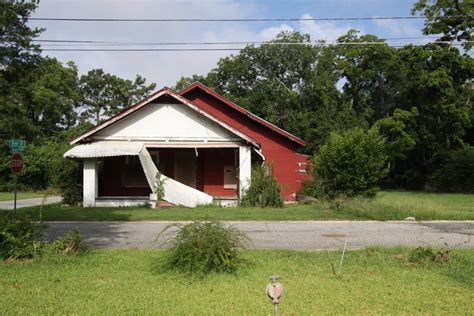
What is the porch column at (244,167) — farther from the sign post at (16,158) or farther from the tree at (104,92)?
the tree at (104,92)

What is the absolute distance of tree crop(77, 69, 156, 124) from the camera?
68.9 meters

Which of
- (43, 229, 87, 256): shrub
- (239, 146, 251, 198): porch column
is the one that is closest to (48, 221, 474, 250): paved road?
(43, 229, 87, 256): shrub

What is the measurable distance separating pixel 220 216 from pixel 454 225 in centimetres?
781

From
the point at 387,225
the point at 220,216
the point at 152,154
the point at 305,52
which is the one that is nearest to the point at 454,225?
the point at 387,225

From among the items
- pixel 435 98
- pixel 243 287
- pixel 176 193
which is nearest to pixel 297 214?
pixel 176 193

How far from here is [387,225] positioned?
15.6m

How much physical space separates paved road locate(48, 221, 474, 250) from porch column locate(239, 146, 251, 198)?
6686 mm

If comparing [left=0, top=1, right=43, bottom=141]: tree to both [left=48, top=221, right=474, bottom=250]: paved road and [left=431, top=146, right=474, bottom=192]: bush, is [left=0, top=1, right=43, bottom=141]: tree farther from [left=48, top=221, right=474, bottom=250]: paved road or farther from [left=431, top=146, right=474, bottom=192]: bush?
[left=431, top=146, right=474, bottom=192]: bush

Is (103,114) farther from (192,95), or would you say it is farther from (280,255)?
(280,255)

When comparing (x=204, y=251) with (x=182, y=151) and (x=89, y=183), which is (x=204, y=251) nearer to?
(x=89, y=183)

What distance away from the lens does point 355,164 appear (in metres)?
21.5

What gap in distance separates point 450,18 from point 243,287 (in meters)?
38.0

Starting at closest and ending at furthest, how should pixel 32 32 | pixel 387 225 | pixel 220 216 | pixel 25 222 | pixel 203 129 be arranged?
pixel 25 222 → pixel 387 225 → pixel 220 216 → pixel 203 129 → pixel 32 32

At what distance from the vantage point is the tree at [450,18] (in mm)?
36969
